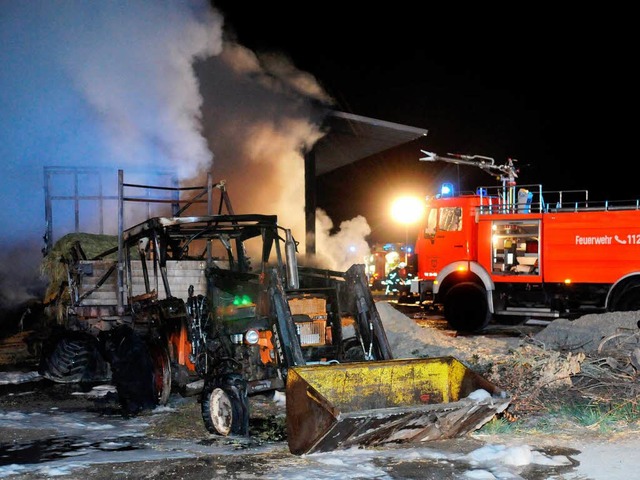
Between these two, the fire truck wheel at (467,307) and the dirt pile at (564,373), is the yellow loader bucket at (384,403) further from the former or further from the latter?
the fire truck wheel at (467,307)

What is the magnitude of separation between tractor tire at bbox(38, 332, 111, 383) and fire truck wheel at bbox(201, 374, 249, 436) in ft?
12.3

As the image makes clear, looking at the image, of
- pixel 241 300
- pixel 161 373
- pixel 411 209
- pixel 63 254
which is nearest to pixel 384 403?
pixel 241 300

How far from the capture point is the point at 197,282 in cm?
1074

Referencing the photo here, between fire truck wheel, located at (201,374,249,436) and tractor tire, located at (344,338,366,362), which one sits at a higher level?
tractor tire, located at (344,338,366,362)

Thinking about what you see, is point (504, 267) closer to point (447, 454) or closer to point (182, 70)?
point (182, 70)

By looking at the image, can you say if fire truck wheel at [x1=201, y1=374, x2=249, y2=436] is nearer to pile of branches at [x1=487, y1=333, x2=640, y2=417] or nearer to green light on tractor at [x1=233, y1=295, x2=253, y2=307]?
green light on tractor at [x1=233, y1=295, x2=253, y2=307]

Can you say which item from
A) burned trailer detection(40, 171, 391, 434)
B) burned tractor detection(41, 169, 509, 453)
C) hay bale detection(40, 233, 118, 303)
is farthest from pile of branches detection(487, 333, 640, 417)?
hay bale detection(40, 233, 118, 303)

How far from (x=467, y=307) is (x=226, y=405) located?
987 cm

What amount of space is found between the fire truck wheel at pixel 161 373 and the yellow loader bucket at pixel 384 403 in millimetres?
2170

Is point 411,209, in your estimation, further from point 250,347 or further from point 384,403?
point 384,403

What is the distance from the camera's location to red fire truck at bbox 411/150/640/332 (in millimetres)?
14648

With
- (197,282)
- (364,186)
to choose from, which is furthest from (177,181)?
(364,186)

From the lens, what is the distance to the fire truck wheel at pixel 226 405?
6785 mm

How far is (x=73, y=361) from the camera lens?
10055 millimetres
